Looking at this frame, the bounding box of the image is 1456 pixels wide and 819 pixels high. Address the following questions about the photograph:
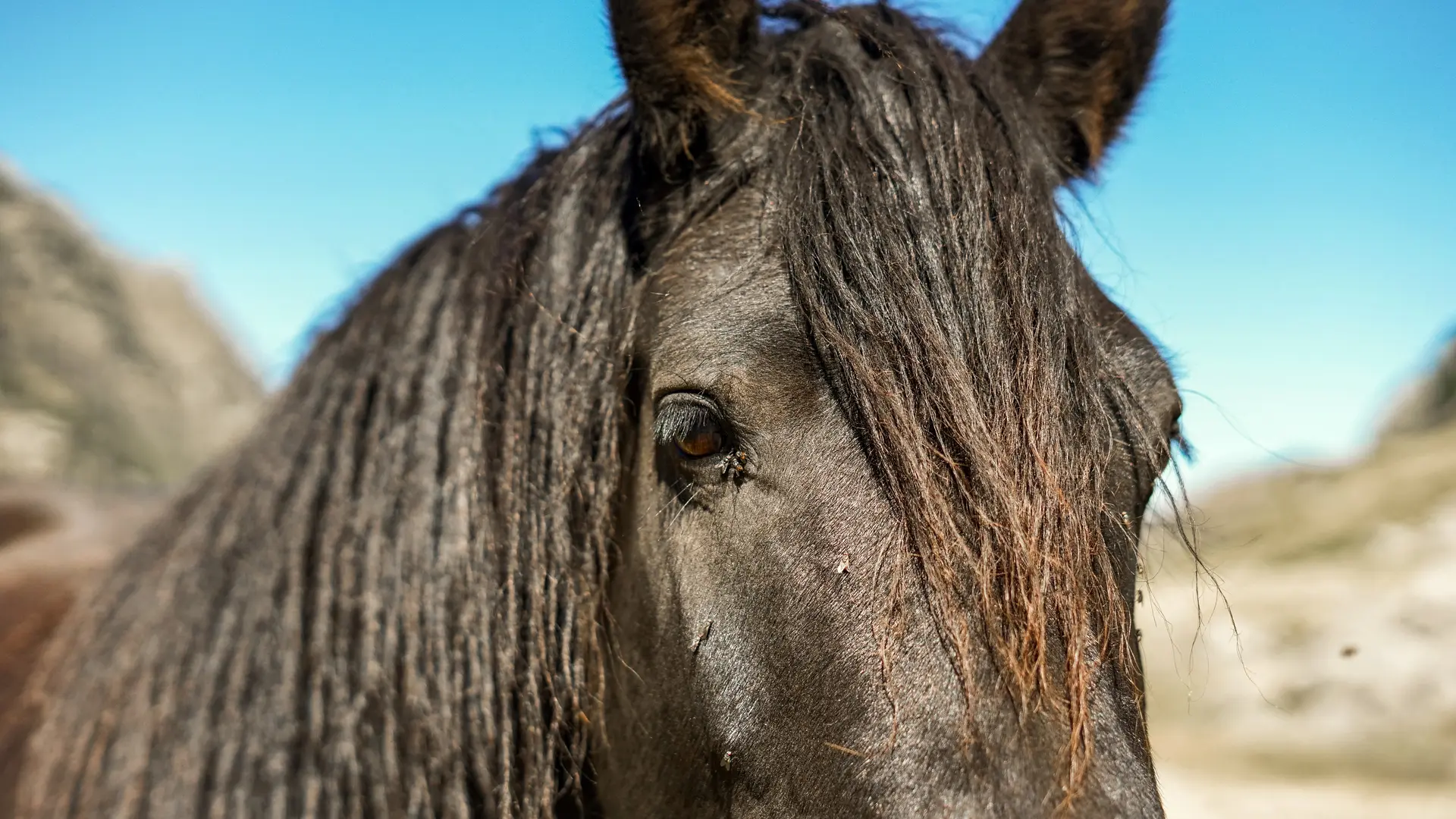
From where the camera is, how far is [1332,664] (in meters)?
10.8

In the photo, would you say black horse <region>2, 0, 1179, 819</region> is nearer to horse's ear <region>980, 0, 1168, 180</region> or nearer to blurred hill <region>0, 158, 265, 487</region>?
horse's ear <region>980, 0, 1168, 180</region>

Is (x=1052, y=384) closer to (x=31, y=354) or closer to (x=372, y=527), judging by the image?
(x=372, y=527)

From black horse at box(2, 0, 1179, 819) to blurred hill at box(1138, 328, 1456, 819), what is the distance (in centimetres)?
629

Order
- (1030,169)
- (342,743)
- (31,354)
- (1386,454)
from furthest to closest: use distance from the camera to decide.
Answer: (1386,454) → (31,354) → (1030,169) → (342,743)

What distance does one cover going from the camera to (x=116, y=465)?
513 inches

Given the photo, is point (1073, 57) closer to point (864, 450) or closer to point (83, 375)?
point (864, 450)

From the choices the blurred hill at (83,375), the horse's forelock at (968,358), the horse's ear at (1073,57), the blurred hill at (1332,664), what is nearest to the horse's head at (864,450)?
the horse's forelock at (968,358)

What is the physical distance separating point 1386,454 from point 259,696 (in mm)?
19489

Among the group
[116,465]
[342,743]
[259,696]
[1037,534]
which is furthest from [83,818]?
[116,465]

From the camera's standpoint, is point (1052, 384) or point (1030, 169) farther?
point (1030, 169)

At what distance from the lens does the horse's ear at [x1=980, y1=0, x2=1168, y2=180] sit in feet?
6.65

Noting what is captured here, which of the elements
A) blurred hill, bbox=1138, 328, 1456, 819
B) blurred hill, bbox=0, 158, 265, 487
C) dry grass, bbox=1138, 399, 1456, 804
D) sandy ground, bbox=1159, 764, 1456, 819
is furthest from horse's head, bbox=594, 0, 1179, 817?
blurred hill, bbox=0, 158, 265, 487

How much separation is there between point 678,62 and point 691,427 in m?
0.73

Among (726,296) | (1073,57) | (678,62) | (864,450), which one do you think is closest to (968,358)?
(864,450)
